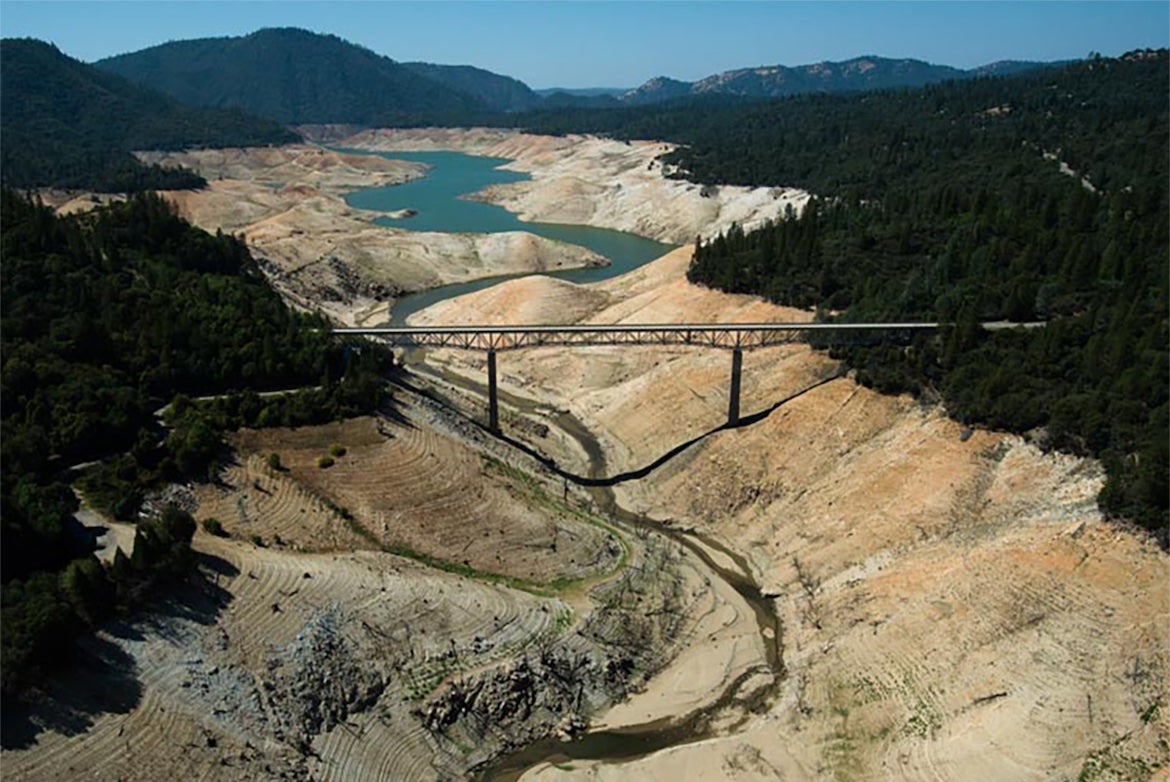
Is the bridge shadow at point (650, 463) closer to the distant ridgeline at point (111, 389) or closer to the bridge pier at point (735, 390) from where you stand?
the bridge pier at point (735, 390)

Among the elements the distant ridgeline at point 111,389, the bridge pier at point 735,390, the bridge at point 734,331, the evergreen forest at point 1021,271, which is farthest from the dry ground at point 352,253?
the bridge pier at point 735,390

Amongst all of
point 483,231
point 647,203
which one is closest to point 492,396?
point 483,231

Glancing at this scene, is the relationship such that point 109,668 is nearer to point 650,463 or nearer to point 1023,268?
point 650,463

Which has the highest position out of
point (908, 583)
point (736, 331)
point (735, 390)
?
point (736, 331)

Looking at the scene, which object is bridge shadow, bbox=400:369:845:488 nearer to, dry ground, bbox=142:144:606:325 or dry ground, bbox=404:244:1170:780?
dry ground, bbox=404:244:1170:780

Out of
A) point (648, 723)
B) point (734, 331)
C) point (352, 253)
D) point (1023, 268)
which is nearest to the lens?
point (648, 723)

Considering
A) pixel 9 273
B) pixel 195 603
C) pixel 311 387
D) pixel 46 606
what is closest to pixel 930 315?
pixel 311 387

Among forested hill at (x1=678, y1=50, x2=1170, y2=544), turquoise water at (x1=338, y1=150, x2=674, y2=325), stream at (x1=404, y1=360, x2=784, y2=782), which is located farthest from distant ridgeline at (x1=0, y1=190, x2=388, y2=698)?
forested hill at (x1=678, y1=50, x2=1170, y2=544)
